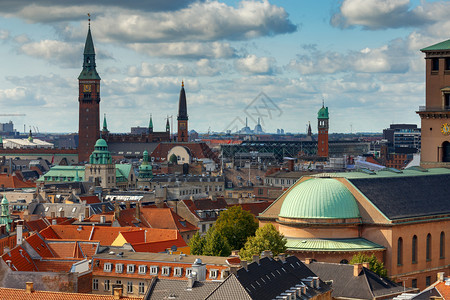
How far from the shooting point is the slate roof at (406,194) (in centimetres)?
11069

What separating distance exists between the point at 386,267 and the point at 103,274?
1119 inches

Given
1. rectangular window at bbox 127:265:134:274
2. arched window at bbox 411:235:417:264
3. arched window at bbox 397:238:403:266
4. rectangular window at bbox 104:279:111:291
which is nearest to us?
rectangular window at bbox 127:265:134:274

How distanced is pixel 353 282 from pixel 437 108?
163 feet

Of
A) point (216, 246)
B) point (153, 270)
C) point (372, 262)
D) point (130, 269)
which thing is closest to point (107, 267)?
point (130, 269)

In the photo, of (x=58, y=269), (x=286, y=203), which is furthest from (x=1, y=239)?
(x=286, y=203)

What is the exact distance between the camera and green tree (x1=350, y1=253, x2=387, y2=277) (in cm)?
10088

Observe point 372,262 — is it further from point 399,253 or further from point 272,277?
point 272,277

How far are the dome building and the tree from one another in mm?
2084

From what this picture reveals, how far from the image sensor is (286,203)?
110812 millimetres

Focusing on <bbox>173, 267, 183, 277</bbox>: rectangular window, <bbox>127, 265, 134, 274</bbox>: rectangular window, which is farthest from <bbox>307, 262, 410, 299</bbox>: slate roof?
<bbox>127, 265, 134, 274</bbox>: rectangular window

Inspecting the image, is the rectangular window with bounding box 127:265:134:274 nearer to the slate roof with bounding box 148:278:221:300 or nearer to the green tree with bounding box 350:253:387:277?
the slate roof with bounding box 148:278:221:300

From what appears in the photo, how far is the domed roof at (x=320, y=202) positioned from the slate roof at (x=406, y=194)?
2383mm

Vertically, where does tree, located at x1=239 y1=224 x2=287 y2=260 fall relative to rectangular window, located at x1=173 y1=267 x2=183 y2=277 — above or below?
above

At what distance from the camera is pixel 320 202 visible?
10800 centimetres
